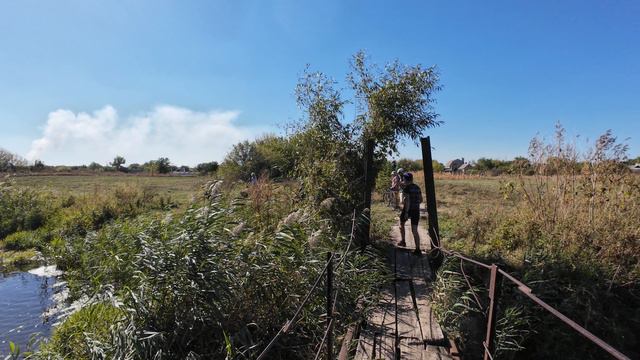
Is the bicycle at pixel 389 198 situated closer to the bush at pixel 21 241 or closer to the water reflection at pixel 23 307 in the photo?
the water reflection at pixel 23 307

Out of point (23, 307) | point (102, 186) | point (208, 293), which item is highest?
point (102, 186)

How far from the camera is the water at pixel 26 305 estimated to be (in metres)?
6.67

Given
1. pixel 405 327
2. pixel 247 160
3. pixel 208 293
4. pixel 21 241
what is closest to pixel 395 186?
pixel 405 327

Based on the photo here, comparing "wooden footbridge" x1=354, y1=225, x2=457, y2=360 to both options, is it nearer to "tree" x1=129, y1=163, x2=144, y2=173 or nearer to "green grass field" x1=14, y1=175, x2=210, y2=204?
"green grass field" x1=14, y1=175, x2=210, y2=204

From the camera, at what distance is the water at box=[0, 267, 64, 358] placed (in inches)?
263

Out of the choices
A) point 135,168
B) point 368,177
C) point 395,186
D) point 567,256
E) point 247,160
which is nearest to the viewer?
point 567,256

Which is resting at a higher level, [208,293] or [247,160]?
[247,160]

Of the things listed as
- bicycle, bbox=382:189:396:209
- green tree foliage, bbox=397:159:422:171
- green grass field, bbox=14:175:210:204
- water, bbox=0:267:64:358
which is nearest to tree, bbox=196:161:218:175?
green grass field, bbox=14:175:210:204

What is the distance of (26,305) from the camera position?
8.14 metres

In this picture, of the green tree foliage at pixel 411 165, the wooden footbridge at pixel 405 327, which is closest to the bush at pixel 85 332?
the wooden footbridge at pixel 405 327

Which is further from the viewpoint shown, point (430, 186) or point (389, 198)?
point (389, 198)

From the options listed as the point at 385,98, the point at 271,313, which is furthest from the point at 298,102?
the point at 271,313

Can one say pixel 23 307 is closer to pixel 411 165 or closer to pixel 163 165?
pixel 411 165

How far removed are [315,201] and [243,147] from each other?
2428 cm
